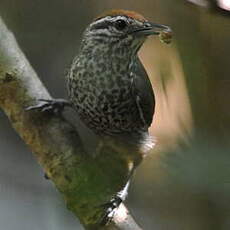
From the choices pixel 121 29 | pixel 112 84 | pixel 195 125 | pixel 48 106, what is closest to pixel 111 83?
pixel 112 84

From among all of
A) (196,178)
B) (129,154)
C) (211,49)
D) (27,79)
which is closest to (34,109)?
(27,79)

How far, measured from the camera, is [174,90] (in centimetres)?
49

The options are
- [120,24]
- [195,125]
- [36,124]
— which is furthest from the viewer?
[120,24]

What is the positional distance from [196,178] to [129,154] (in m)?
1.33

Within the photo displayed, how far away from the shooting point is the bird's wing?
1751mm

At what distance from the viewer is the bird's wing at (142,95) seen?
5.74 ft

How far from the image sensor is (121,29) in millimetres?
1740

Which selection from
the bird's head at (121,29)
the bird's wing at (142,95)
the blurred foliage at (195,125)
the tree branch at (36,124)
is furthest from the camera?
the bird's wing at (142,95)

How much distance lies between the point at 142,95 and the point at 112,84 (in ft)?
A: 0.32

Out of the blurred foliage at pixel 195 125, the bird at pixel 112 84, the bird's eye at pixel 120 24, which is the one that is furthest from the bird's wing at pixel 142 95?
the blurred foliage at pixel 195 125

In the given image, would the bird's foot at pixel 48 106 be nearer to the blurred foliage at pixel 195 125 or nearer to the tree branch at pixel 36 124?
the tree branch at pixel 36 124

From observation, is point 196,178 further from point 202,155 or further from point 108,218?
point 108,218

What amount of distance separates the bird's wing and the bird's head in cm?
7

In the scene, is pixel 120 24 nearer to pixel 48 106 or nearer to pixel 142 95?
pixel 142 95
